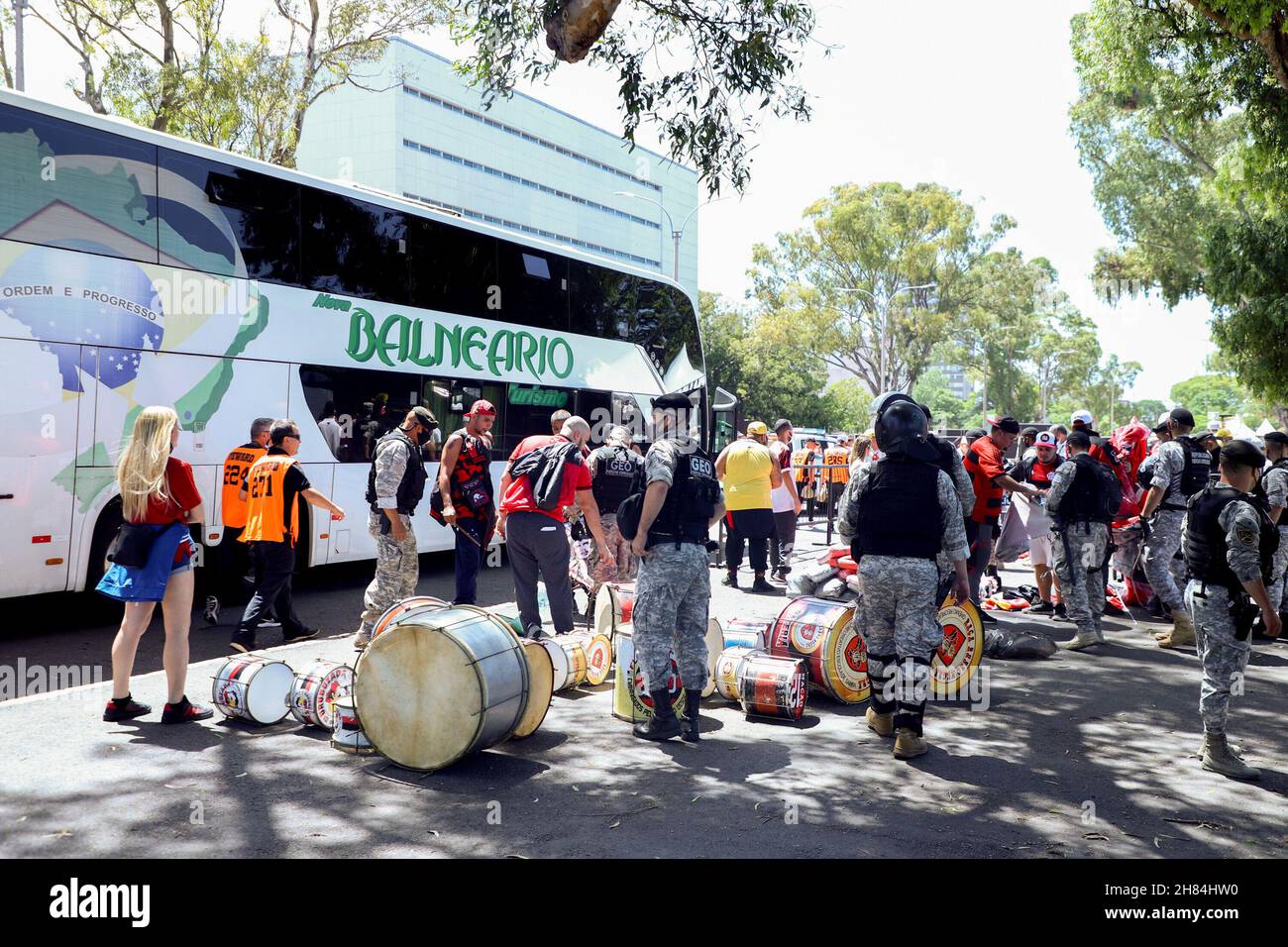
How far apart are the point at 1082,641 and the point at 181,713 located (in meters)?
7.02

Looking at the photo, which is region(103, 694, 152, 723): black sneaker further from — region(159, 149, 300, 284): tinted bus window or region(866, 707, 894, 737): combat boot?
region(159, 149, 300, 284): tinted bus window

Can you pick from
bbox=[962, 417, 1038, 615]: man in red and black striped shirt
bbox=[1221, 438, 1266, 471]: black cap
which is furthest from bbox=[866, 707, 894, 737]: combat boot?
bbox=[962, 417, 1038, 615]: man in red and black striped shirt

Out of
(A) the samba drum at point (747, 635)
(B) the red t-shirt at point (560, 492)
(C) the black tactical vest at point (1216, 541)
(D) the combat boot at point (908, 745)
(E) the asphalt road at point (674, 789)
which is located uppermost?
(B) the red t-shirt at point (560, 492)

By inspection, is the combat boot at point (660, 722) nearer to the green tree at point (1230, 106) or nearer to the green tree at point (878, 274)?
the green tree at point (1230, 106)

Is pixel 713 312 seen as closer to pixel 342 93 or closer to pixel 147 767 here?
pixel 342 93

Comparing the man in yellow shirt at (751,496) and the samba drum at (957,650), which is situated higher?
the man in yellow shirt at (751,496)

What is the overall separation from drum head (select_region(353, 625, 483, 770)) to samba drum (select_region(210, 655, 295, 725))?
0.96 meters

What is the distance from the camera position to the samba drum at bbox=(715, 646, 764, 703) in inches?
249

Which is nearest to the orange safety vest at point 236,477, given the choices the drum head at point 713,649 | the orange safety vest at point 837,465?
the drum head at point 713,649

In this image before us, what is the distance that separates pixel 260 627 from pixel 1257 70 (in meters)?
11.4

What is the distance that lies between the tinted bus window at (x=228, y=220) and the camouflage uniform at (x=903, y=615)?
21.3 ft

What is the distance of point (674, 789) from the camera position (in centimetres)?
486

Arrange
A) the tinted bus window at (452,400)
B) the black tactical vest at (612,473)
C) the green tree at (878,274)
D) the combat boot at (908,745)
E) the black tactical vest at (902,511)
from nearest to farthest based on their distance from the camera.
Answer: the combat boot at (908,745), the black tactical vest at (902,511), the black tactical vest at (612,473), the tinted bus window at (452,400), the green tree at (878,274)

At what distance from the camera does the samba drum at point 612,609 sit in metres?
7.06
